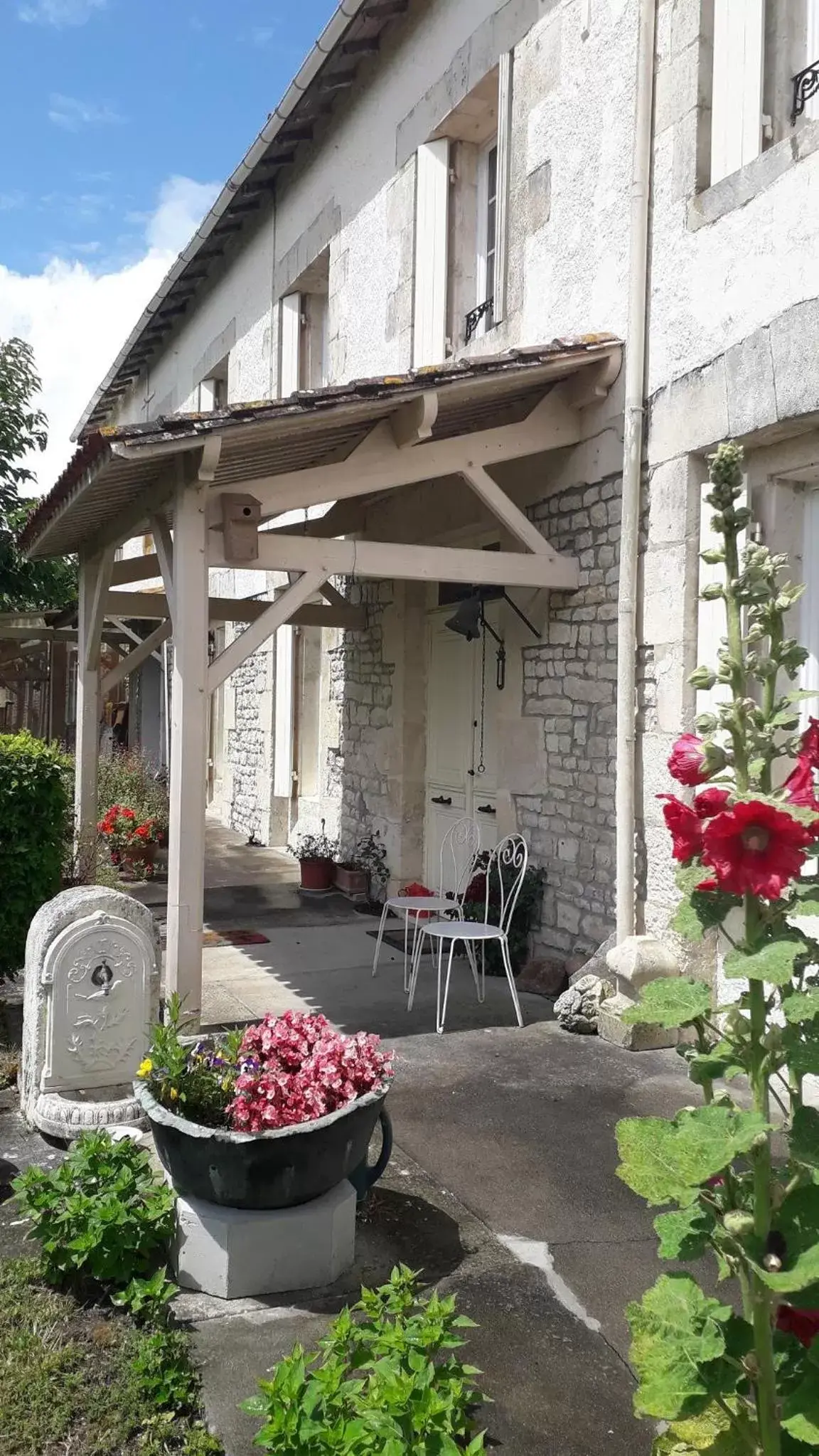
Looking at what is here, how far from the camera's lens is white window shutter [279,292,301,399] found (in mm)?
10383

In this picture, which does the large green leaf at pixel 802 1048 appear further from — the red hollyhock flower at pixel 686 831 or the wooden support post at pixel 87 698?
the wooden support post at pixel 87 698

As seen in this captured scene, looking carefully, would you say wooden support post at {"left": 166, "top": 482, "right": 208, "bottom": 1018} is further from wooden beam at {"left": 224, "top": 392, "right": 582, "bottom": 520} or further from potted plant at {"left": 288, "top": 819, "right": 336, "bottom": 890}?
Answer: potted plant at {"left": 288, "top": 819, "right": 336, "bottom": 890}

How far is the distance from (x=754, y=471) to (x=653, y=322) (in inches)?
42.8

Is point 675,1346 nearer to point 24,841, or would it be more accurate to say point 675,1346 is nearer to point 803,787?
point 803,787

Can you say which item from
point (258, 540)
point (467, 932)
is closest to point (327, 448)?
point (258, 540)

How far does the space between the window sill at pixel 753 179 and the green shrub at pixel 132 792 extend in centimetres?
684

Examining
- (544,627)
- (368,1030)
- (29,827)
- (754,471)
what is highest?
(754,471)

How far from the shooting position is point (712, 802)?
1.62 metres

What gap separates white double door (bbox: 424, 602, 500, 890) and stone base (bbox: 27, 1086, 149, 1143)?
355 cm

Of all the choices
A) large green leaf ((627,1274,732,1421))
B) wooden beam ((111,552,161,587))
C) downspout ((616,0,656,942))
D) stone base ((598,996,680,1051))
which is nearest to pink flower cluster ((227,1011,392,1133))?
large green leaf ((627,1274,732,1421))

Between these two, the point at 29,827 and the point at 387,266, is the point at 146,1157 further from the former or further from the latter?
the point at 387,266

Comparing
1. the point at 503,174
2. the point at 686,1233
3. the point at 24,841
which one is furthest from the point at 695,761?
the point at 503,174

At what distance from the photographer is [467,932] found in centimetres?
525

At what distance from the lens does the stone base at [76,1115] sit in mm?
3797
